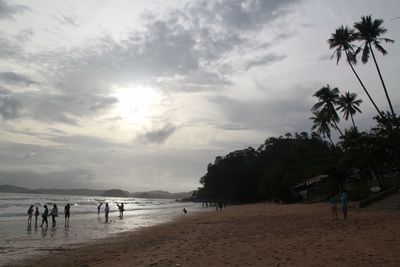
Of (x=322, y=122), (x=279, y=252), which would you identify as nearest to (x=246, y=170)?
(x=322, y=122)

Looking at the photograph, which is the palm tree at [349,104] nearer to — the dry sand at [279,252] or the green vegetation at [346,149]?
the green vegetation at [346,149]

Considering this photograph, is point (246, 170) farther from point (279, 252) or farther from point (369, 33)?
point (279, 252)

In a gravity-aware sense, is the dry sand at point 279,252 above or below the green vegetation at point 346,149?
below

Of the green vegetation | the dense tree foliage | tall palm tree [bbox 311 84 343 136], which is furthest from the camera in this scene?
the dense tree foliage

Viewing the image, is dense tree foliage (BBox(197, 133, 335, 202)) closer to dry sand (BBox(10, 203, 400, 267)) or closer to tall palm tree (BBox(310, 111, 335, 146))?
tall palm tree (BBox(310, 111, 335, 146))

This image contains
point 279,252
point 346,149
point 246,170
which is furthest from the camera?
point 246,170

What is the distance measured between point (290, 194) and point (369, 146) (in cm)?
2844

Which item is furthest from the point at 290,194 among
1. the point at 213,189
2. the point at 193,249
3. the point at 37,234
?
the point at 213,189

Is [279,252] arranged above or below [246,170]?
below

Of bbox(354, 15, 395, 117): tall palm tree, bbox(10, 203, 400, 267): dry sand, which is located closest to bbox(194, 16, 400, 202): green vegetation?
bbox(354, 15, 395, 117): tall palm tree

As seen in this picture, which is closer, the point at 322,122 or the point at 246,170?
the point at 322,122

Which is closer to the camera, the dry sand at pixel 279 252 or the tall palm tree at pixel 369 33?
the dry sand at pixel 279 252

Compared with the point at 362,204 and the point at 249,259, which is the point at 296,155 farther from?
the point at 249,259

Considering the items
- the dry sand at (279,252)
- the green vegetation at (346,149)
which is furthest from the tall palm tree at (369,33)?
the dry sand at (279,252)
